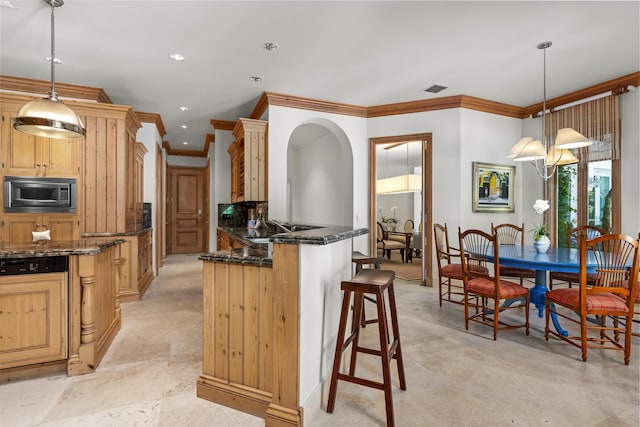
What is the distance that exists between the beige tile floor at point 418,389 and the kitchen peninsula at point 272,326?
0.13 meters

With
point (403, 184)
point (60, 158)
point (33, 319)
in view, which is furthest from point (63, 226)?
point (403, 184)

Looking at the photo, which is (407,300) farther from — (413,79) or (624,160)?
(624,160)

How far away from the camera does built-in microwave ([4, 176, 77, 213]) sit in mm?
3533

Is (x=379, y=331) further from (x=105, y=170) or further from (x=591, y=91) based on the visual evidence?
(x=591, y=91)

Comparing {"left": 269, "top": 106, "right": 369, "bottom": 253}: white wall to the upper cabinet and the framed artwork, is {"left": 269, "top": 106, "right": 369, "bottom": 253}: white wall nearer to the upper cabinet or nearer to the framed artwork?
the upper cabinet

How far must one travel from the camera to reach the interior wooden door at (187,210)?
28.7 ft

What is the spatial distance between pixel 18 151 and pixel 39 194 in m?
0.49

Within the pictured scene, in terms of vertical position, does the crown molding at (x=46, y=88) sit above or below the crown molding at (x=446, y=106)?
below

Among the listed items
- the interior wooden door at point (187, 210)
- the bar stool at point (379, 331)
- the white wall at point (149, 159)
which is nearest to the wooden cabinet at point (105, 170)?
the white wall at point (149, 159)

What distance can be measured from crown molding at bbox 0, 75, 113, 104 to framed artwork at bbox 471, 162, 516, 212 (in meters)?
5.26

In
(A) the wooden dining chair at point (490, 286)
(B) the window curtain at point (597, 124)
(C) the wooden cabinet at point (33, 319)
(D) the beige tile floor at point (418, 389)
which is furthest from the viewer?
(B) the window curtain at point (597, 124)

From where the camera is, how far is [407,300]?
13.8 ft

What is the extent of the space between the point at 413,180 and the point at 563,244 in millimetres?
3074

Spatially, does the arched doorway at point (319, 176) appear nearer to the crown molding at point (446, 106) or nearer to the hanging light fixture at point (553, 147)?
the crown molding at point (446, 106)
